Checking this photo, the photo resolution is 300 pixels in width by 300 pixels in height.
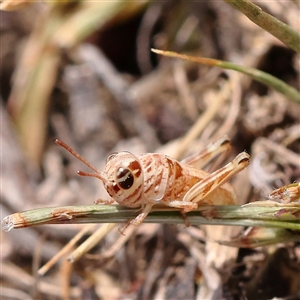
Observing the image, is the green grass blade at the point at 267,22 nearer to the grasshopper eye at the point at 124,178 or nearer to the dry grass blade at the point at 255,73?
the dry grass blade at the point at 255,73

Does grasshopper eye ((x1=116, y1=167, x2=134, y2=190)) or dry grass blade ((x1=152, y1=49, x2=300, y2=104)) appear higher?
dry grass blade ((x1=152, y1=49, x2=300, y2=104))

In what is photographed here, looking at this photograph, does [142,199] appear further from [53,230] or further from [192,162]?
[53,230]

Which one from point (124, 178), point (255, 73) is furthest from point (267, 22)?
point (124, 178)

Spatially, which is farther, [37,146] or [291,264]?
[37,146]

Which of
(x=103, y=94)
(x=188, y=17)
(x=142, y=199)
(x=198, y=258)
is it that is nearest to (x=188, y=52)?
(x=188, y=17)

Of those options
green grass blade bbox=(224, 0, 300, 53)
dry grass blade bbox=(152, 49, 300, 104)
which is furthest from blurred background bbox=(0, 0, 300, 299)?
green grass blade bbox=(224, 0, 300, 53)

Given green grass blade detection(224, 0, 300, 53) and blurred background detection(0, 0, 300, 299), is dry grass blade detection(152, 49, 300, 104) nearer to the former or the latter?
green grass blade detection(224, 0, 300, 53)
